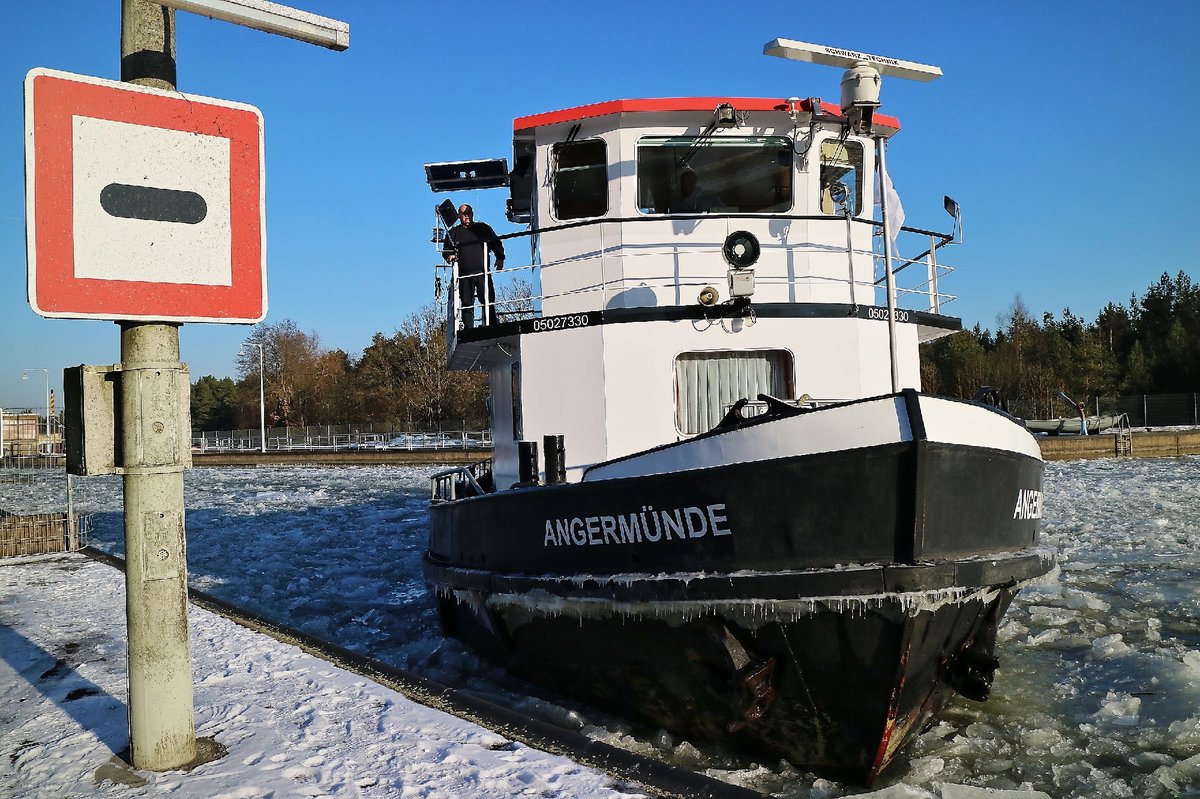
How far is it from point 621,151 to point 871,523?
386cm

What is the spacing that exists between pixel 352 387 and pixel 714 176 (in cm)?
6283

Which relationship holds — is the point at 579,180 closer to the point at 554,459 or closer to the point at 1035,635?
the point at 554,459

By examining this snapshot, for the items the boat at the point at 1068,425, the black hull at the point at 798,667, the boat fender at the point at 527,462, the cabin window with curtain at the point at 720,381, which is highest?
the cabin window with curtain at the point at 720,381

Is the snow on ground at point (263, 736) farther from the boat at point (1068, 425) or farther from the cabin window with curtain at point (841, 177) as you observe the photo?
the boat at point (1068, 425)

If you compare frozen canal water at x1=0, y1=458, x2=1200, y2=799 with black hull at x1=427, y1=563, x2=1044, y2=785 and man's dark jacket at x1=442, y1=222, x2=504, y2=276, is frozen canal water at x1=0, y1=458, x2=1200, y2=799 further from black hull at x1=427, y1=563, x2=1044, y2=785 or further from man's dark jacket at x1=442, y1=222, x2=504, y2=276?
man's dark jacket at x1=442, y1=222, x2=504, y2=276

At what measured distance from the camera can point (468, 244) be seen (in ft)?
26.7

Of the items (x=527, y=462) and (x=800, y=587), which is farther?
(x=527, y=462)

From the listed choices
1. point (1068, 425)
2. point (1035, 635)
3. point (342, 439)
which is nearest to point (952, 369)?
point (1068, 425)

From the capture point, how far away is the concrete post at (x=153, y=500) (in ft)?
10.4

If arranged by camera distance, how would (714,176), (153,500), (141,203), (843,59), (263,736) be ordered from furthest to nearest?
(714,176) → (843,59) → (263,736) → (153,500) → (141,203)

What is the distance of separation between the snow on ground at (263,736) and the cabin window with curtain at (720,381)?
3090 millimetres

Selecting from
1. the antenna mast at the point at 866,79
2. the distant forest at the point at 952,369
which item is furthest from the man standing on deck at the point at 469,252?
the distant forest at the point at 952,369

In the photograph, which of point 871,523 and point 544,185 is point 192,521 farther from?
point 871,523

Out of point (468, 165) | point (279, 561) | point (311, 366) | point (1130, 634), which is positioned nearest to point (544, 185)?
point (468, 165)
